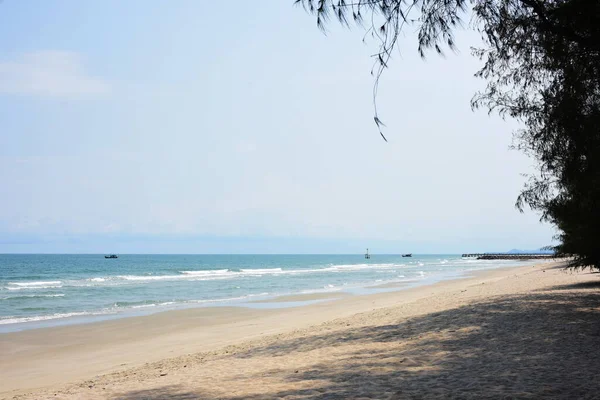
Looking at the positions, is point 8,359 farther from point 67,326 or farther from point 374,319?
point 374,319

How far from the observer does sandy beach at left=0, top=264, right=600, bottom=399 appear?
6961 millimetres

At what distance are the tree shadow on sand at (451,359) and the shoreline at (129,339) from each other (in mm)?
3820

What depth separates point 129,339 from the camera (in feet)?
56.0

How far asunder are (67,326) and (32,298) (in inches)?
519

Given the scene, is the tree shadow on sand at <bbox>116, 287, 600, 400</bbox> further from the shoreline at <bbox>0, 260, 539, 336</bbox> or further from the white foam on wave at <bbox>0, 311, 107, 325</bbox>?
the white foam on wave at <bbox>0, 311, 107, 325</bbox>

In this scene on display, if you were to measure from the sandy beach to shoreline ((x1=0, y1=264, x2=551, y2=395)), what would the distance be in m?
0.07

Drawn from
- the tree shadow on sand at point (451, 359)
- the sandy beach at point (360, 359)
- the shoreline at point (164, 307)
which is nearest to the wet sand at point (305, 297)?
the shoreline at point (164, 307)

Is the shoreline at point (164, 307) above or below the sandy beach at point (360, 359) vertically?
below

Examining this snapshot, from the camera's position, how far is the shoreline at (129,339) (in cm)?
1267

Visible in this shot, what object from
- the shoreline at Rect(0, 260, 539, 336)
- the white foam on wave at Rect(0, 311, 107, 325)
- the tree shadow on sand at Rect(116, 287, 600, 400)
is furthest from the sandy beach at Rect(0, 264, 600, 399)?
the white foam on wave at Rect(0, 311, 107, 325)

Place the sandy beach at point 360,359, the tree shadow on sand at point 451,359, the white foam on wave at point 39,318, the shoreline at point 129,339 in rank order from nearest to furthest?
the tree shadow on sand at point 451,359 → the sandy beach at point 360,359 → the shoreline at point 129,339 → the white foam on wave at point 39,318

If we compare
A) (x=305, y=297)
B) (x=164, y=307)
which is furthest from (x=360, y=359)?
(x=305, y=297)

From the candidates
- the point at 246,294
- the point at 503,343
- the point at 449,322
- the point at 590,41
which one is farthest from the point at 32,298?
the point at 590,41

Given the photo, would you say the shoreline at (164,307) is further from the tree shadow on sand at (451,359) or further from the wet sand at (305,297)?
the tree shadow on sand at (451,359)
